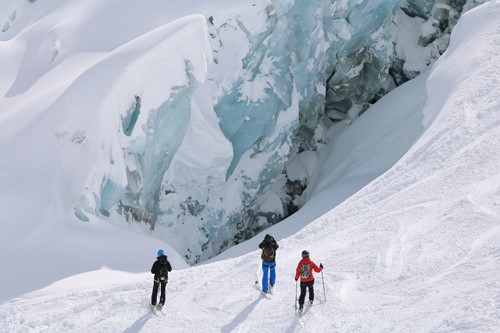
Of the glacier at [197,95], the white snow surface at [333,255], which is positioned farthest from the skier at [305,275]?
the glacier at [197,95]

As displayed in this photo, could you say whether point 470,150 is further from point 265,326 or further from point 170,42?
point 170,42

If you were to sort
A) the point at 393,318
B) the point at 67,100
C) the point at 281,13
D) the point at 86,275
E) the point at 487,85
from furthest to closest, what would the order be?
the point at 281,13
the point at 487,85
the point at 67,100
the point at 86,275
the point at 393,318

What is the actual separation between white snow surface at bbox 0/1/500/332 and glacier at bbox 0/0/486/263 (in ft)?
4.09

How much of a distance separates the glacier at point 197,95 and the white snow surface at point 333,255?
1.25 m

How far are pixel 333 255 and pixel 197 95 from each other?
8717 millimetres

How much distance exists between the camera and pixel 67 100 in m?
16.8

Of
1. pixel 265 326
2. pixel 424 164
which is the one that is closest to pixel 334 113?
pixel 424 164

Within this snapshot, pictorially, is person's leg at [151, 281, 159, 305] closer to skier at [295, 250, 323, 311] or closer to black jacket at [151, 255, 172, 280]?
black jacket at [151, 255, 172, 280]

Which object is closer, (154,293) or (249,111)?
(154,293)

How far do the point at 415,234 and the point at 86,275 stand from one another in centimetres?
749

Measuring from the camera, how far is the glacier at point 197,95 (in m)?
17.0

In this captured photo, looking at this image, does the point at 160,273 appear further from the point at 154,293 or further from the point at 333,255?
the point at 333,255

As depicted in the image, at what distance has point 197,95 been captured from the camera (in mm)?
19766

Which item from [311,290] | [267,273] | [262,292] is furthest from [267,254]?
[311,290]
